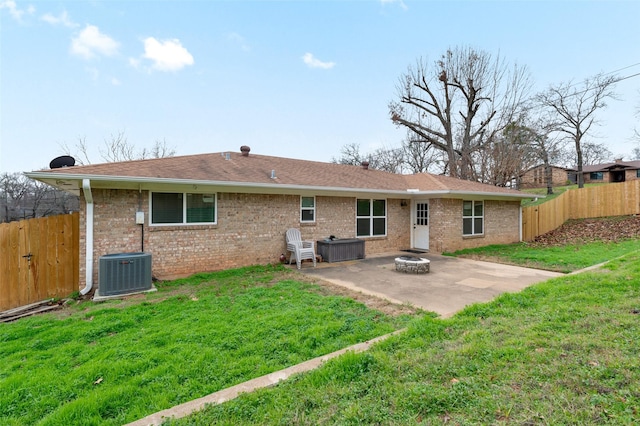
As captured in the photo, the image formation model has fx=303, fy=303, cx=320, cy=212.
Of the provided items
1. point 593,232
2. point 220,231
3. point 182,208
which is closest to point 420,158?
point 593,232

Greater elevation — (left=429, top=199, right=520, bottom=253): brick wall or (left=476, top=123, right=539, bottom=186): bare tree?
(left=476, top=123, right=539, bottom=186): bare tree

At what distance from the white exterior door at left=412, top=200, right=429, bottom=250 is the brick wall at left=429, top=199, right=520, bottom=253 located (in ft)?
0.71

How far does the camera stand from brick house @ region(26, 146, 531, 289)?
23.6 feet

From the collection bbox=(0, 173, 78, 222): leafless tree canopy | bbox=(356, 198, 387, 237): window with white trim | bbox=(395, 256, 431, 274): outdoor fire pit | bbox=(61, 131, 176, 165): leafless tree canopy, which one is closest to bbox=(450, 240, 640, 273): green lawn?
Result: bbox=(356, 198, 387, 237): window with white trim

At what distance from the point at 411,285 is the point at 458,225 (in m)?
6.73

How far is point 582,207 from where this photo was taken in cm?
1664

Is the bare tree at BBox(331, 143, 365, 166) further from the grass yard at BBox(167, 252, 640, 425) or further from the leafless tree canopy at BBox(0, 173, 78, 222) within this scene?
the grass yard at BBox(167, 252, 640, 425)

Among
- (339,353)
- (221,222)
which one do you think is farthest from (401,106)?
(339,353)

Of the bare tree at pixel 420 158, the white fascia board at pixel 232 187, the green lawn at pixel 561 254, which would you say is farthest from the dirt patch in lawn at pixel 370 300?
the bare tree at pixel 420 158

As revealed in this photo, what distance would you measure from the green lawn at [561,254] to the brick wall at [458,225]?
45cm

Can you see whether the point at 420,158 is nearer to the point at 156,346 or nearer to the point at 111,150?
the point at 111,150

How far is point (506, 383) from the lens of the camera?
244cm

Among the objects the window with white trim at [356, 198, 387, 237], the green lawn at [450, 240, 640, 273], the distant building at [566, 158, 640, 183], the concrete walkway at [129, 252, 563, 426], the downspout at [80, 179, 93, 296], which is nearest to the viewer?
the concrete walkway at [129, 252, 563, 426]

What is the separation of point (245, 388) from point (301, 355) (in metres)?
0.84
